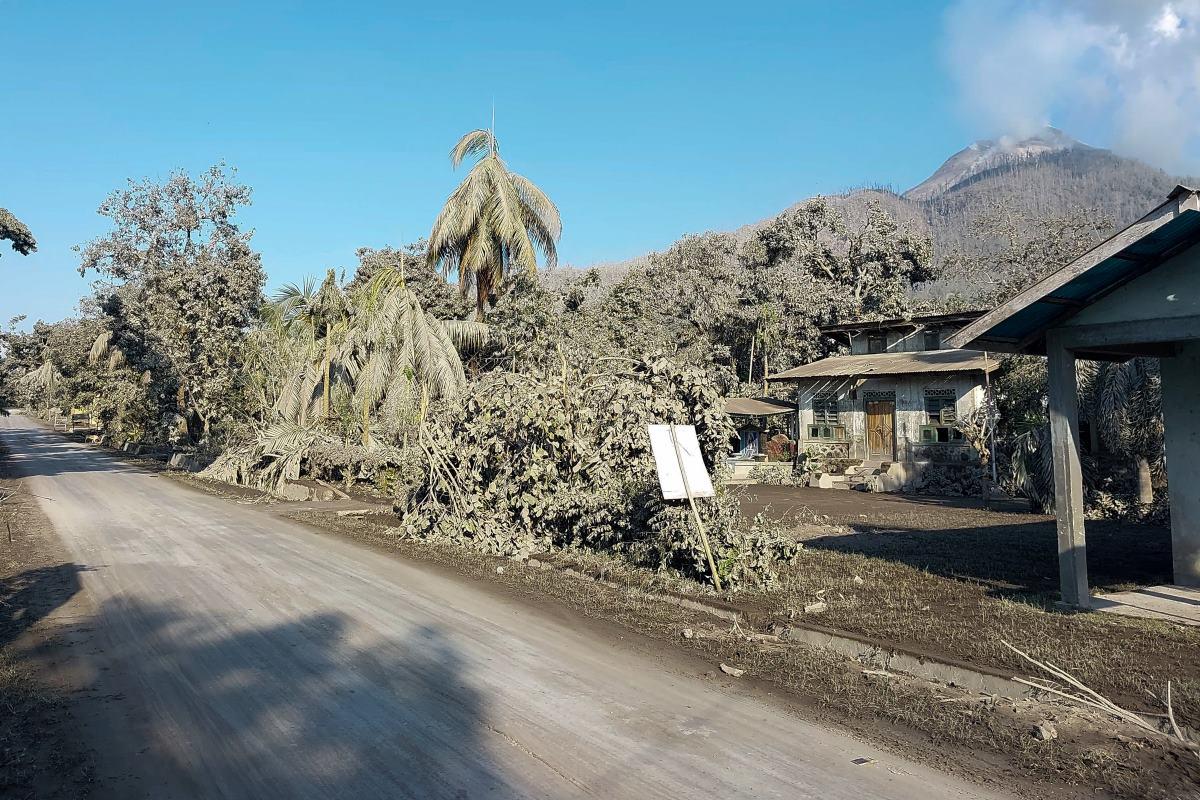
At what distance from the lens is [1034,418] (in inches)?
811

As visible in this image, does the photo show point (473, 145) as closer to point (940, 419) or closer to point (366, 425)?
point (366, 425)

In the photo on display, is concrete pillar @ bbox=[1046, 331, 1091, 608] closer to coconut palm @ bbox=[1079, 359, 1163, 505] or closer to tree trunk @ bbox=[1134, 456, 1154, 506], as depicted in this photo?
coconut palm @ bbox=[1079, 359, 1163, 505]

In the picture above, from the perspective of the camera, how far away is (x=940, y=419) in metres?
25.4

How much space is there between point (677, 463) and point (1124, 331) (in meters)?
4.88

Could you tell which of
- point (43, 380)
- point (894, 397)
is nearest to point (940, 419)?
point (894, 397)

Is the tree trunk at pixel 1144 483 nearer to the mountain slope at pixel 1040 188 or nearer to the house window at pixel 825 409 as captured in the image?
the house window at pixel 825 409

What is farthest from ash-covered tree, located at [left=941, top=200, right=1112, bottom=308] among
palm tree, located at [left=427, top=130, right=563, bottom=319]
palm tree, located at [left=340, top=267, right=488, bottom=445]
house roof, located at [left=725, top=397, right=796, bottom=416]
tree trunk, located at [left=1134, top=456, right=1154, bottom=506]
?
palm tree, located at [left=340, top=267, right=488, bottom=445]

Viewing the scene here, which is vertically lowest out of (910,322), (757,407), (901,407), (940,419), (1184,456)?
(1184,456)

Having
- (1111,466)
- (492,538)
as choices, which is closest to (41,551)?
(492,538)

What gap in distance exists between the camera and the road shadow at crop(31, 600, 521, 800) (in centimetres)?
472

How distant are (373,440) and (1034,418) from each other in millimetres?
17633

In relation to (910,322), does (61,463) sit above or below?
below

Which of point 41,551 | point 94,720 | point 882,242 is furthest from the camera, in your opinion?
point 882,242

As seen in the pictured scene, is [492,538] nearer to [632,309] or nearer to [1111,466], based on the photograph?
[1111,466]
